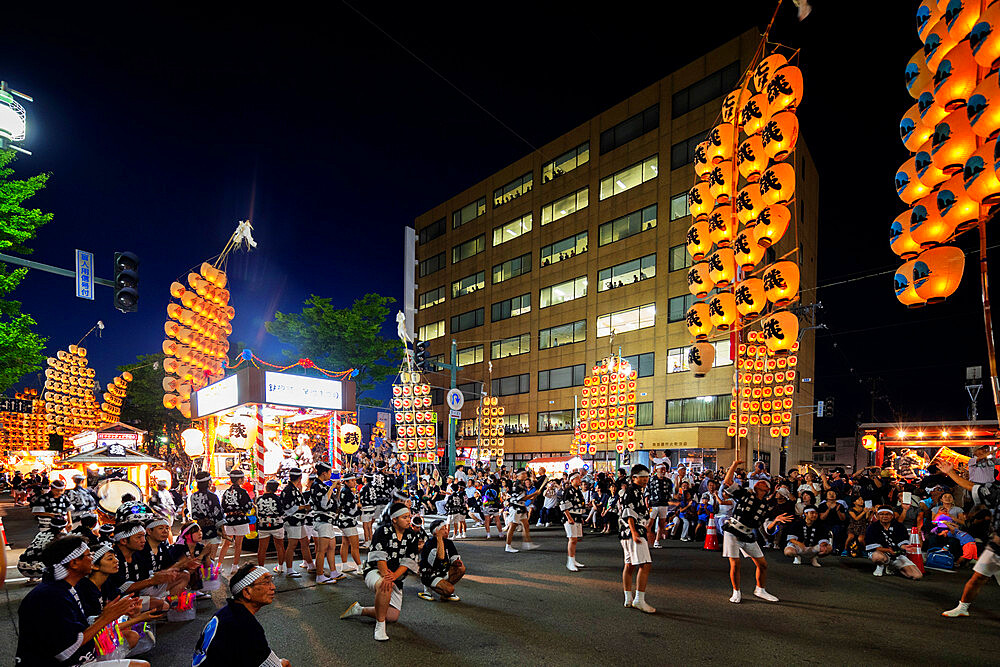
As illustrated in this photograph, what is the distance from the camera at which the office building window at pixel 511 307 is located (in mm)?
45031

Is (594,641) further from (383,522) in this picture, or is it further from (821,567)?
(821,567)

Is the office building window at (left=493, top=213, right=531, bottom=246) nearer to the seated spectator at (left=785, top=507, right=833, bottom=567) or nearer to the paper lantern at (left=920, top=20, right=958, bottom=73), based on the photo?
the seated spectator at (left=785, top=507, right=833, bottom=567)

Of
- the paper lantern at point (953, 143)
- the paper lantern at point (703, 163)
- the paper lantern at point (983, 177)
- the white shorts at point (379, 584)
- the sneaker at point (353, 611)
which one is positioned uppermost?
the paper lantern at point (703, 163)

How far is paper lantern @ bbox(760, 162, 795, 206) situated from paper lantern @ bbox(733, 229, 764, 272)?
35.7 inches

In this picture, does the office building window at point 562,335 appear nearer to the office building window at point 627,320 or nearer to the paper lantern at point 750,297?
the office building window at point 627,320

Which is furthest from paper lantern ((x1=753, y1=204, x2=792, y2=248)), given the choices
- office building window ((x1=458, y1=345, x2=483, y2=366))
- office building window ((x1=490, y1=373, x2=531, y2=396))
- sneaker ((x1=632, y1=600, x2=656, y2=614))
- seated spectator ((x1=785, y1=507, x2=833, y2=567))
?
office building window ((x1=458, y1=345, x2=483, y2=366))

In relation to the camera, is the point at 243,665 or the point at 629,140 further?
the point at 629,140

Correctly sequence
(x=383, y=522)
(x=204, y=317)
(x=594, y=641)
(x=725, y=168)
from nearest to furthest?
(x=594, y=641) → (x=383, y=522) → (x=725, y=168) → (x=204, y=317)

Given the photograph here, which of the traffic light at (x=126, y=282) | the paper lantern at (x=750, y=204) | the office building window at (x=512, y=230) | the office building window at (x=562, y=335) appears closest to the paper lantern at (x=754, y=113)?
the paper lantern at (x=750, y=204)

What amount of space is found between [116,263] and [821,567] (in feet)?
51.0

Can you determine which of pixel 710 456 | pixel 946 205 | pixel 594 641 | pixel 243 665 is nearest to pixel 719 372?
pixel 710 456

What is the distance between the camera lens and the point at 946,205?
8570mm

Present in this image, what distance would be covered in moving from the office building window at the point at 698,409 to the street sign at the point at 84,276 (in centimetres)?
2892

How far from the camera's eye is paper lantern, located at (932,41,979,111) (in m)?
8.27
